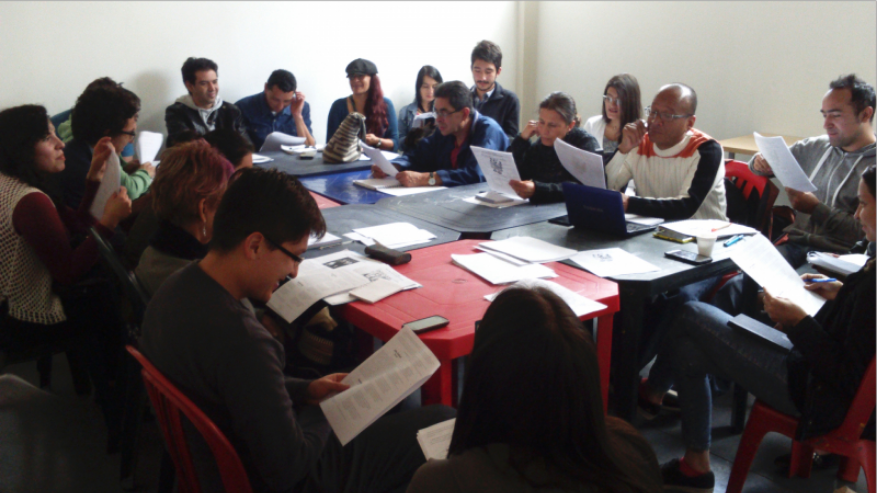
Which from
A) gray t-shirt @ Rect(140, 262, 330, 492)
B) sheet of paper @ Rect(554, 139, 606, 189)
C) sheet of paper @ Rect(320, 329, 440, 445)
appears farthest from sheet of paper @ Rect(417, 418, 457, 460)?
sheet of paper @ Rect(554, 139, 606, 189)

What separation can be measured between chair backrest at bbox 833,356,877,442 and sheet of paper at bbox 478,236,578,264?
87 cm

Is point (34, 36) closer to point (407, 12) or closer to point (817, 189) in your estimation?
point (407, 12)

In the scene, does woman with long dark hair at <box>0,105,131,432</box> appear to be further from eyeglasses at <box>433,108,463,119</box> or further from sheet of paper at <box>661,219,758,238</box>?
sheet of paper at <box>661,219,758,238</box>

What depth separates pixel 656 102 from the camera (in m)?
2.64

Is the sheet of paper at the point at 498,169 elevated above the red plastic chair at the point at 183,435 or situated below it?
above

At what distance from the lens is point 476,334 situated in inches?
34.3

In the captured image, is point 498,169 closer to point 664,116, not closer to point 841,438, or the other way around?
point 664,116

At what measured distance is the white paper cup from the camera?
2.03 metres

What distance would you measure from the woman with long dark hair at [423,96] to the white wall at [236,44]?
1.61 feet

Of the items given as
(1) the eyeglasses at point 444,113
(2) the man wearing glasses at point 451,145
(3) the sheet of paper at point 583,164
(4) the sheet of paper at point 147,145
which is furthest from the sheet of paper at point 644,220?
(4) the sheet of paper at point 147,145

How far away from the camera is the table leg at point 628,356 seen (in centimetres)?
188

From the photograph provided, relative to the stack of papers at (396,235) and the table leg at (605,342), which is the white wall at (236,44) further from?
the table leg at (605,342)

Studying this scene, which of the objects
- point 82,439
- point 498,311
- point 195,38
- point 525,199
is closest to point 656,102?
point 525,199

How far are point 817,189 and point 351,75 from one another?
3234 mm
